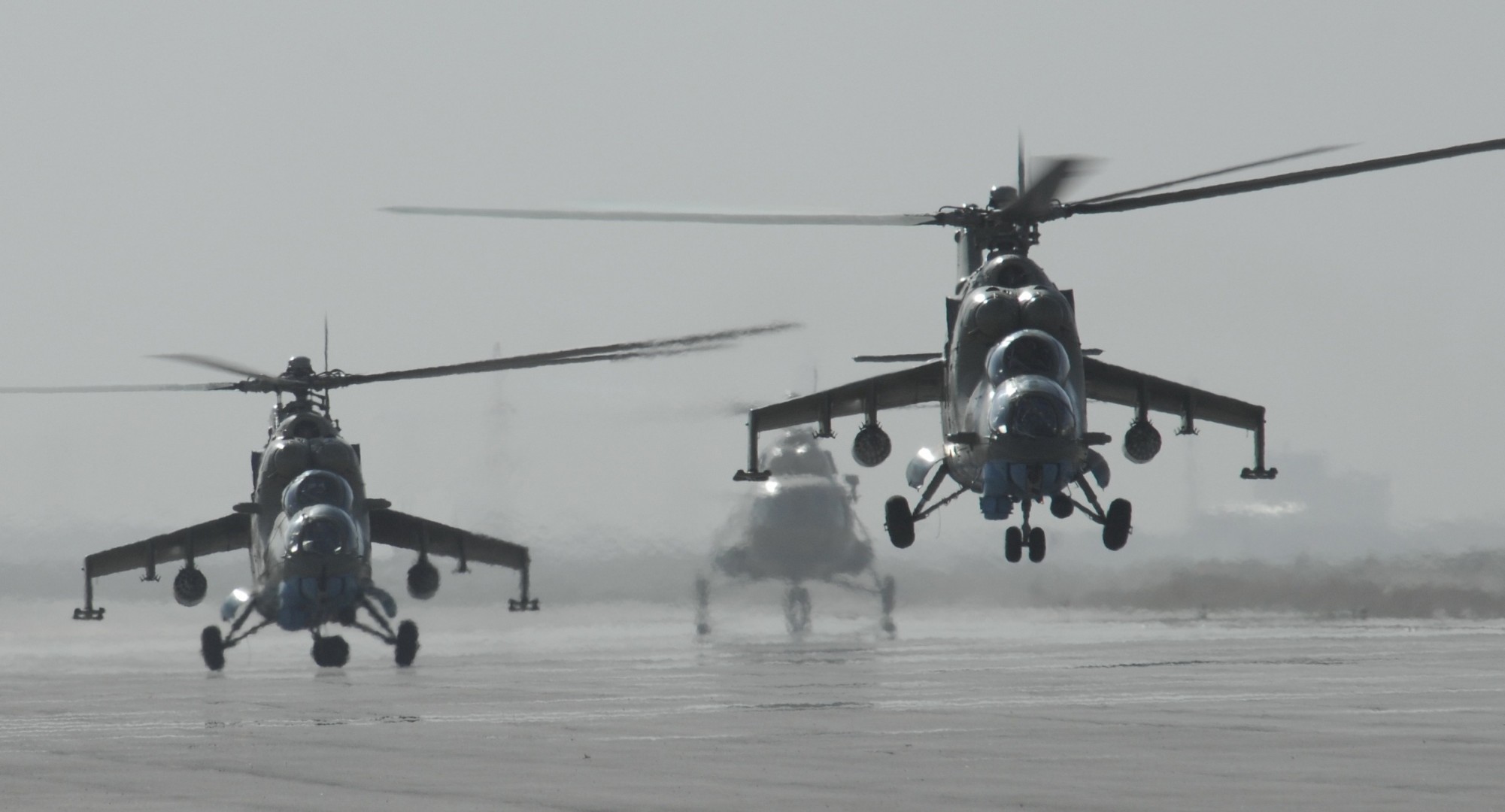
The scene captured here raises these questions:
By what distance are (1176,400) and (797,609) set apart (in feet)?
88.9

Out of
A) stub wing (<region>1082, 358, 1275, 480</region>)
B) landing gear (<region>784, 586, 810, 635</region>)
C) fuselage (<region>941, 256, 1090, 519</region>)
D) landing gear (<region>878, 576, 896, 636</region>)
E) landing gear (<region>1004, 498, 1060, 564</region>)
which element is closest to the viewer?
fuselage (<region>941, 256, 1090, 519</region>)

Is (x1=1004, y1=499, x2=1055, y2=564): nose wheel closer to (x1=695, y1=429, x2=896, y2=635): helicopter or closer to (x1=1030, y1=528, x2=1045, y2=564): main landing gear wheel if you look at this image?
(x1=1030, y1=528, x2=1045, y2=564): main landing gear wheel

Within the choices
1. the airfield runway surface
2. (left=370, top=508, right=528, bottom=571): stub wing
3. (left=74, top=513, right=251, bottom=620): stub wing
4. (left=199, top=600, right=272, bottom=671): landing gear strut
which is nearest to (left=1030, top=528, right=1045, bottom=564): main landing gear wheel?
the airfield runway surface

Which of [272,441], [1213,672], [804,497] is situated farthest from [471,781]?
[804,497]

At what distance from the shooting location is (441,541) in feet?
151

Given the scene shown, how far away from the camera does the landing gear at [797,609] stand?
199ft

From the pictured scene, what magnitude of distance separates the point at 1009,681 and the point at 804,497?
29.8m

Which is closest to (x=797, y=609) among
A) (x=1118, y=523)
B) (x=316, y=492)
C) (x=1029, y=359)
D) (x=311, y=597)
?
(x=316, y=492)

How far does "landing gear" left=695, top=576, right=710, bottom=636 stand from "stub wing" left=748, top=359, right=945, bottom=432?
22.4m

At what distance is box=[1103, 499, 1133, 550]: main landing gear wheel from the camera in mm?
32625

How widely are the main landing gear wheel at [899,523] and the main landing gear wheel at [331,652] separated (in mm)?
12242

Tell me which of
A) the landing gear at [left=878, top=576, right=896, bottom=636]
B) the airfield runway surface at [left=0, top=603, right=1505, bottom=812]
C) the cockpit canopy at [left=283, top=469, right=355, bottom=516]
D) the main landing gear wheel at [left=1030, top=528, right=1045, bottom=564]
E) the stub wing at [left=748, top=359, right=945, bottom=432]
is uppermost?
the stub wing at [left=748, top=359, right=945, bottom=432]

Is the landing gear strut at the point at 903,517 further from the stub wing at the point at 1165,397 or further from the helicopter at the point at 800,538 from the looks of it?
the helicopter at the point at 800,538

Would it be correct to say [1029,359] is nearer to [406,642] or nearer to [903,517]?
[903,517]
